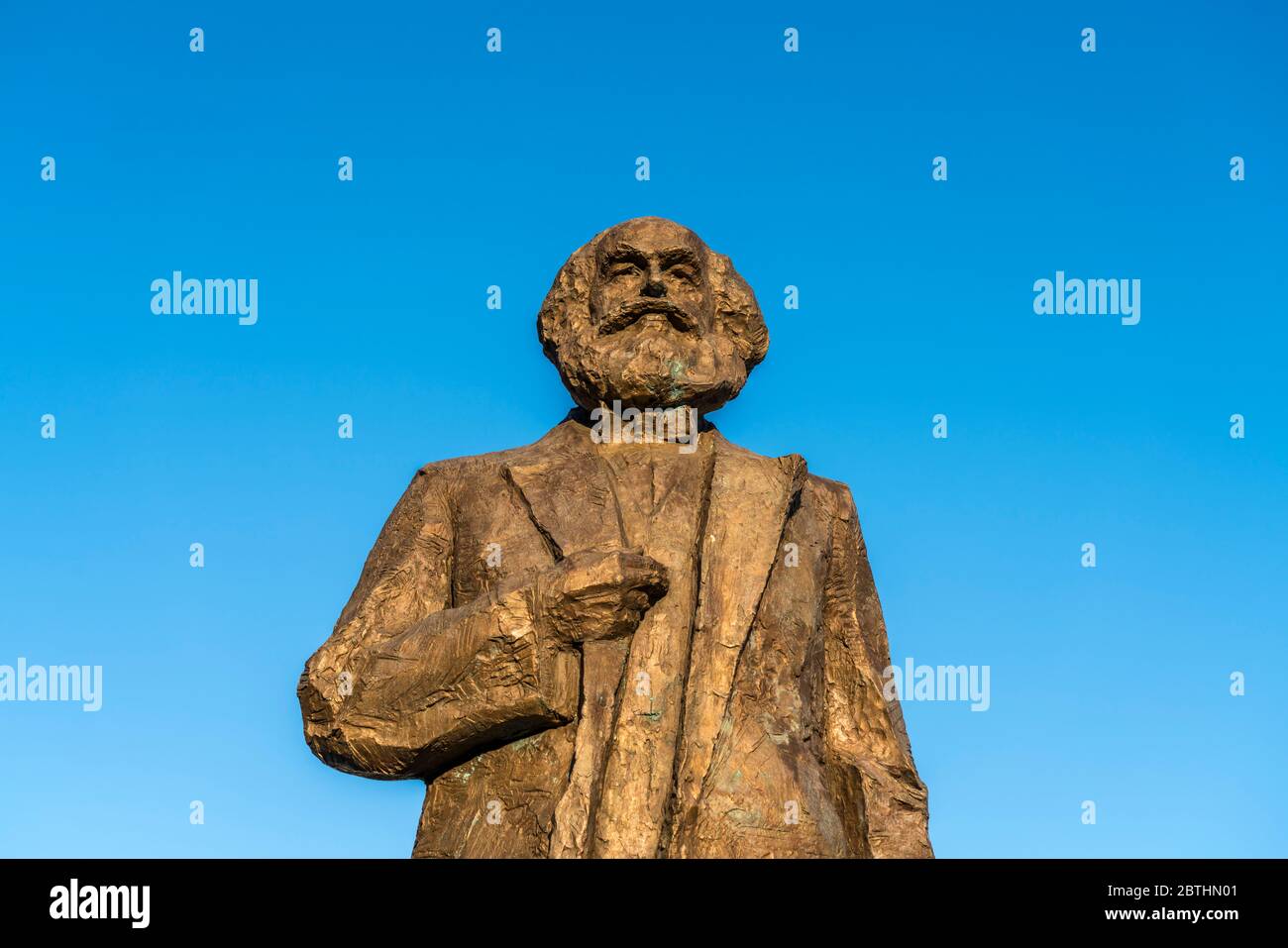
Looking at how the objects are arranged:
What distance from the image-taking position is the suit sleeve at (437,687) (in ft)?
33.1

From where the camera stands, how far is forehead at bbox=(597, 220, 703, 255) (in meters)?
11.1

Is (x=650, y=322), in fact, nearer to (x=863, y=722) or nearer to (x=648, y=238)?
(x=648, y=238)

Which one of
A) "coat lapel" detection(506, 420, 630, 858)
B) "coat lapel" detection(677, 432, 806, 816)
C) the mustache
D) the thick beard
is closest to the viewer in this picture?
"coat lapel" detection(506, 420, 630, 858)

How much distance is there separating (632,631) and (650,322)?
180cm

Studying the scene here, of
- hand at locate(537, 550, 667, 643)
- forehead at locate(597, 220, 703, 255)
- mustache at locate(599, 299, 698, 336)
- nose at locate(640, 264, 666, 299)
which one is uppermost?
forehead at locate(597, 220, 703, 255)

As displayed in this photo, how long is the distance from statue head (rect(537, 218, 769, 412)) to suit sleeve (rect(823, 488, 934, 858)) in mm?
1058

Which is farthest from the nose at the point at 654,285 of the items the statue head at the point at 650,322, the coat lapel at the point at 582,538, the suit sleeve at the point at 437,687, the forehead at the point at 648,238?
the suit sleeve at the point at 437,687

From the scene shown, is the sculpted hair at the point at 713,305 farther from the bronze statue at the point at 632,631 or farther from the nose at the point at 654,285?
the nose at the point at 654,285

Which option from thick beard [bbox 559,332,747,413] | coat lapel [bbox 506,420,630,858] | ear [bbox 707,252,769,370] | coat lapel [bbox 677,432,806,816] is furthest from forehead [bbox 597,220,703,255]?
coat lapel [bbox 677,432,806,816]

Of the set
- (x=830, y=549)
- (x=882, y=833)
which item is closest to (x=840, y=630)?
(x=830, y=549)

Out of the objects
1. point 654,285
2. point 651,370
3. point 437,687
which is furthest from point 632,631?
point 654,285

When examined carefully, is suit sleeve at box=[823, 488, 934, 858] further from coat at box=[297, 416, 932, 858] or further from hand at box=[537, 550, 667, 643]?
hand at box=[537, 550, 667, 643]

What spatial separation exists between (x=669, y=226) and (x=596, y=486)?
1463 millimetres

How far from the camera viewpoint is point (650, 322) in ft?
36.4
